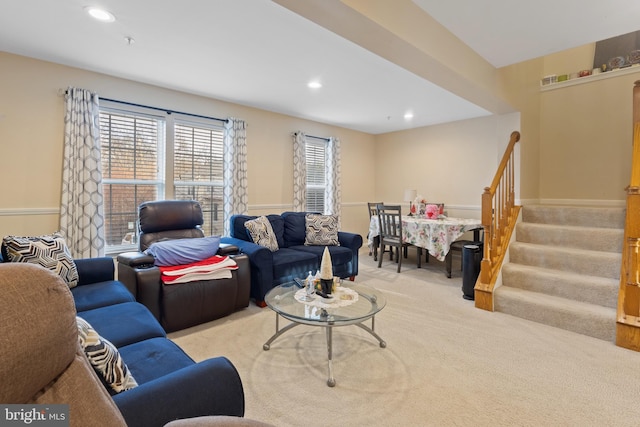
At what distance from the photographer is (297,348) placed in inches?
90.1

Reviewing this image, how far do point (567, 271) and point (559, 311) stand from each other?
61cm

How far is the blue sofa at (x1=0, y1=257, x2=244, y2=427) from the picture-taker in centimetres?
91

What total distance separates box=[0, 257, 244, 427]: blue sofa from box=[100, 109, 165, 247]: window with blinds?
1.56 m

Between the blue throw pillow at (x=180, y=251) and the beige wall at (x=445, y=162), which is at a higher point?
the beige wall at (x=445, y=162)

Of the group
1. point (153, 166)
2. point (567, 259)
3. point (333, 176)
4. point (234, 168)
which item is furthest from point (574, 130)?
point (153, 166)

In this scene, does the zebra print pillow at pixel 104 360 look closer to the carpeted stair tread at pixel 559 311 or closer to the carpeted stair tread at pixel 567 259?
the carpeted stair tread at pixel 559 311

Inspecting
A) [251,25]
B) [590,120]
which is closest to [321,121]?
[251,25]

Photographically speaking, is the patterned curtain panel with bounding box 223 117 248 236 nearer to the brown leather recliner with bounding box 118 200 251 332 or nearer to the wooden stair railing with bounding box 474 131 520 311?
the brown leather recliner with bounding box 118 200 251 332

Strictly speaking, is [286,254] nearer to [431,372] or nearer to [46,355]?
[431,372]

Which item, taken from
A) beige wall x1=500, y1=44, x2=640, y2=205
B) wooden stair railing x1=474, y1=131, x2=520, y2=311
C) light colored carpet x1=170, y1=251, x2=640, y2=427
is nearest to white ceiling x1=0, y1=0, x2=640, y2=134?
beige wall x1=500, y1=44, x2=640, y2=205

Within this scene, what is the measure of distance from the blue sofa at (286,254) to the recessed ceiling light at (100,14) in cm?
218

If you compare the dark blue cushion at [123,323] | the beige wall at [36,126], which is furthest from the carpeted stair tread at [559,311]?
the beige wall at [36,126]

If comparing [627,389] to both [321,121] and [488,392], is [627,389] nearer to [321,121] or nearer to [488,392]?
[488,392]

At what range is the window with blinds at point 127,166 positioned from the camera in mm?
3484
